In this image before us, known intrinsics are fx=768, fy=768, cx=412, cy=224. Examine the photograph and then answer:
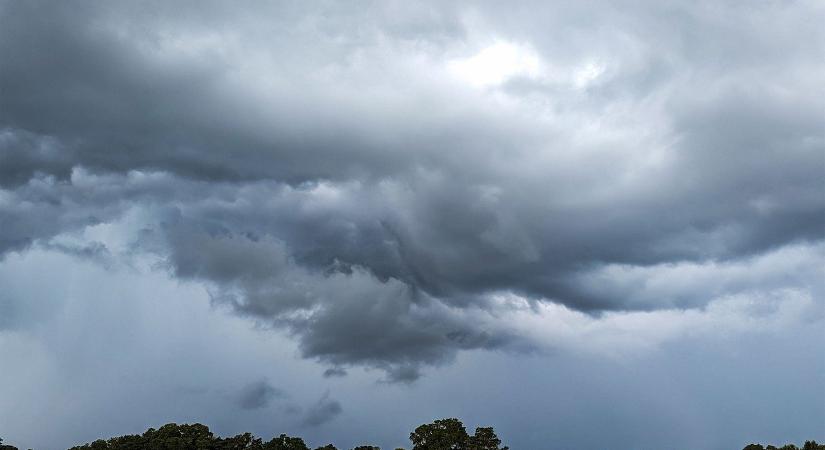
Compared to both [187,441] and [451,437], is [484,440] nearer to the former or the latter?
[451,437]

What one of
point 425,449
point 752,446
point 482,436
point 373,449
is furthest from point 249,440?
point 752,446

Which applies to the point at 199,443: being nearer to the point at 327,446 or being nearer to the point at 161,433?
the point at 161,433

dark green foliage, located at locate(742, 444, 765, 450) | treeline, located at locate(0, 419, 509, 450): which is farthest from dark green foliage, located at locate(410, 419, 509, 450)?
dark green foliage, located at locate(742, 444, 765, 450)

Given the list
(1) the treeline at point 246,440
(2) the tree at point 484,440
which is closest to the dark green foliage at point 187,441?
(1) the treeline at point 246,440

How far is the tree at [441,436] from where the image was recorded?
147 m

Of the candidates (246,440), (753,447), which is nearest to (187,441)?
(246,440)

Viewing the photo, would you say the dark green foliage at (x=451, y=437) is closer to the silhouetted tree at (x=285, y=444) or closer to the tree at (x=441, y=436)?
the tree at (x=441, y=436)

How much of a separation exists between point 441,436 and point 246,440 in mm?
43097

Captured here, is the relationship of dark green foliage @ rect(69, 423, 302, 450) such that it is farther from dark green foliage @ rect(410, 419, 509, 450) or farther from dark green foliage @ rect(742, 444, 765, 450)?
dark green foliage @ rect(742, 444, 765, 450)

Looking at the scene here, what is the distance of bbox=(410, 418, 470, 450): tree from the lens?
5773 inches

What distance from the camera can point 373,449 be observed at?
152750 mm

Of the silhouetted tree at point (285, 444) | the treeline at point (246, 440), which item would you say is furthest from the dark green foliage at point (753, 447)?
the silhouetted tree at point (285, 444)

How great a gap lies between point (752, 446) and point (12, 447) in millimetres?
155586

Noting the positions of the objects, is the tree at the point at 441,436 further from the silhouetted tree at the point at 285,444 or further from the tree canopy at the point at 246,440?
the silhouetted tree at the point at 285,444
